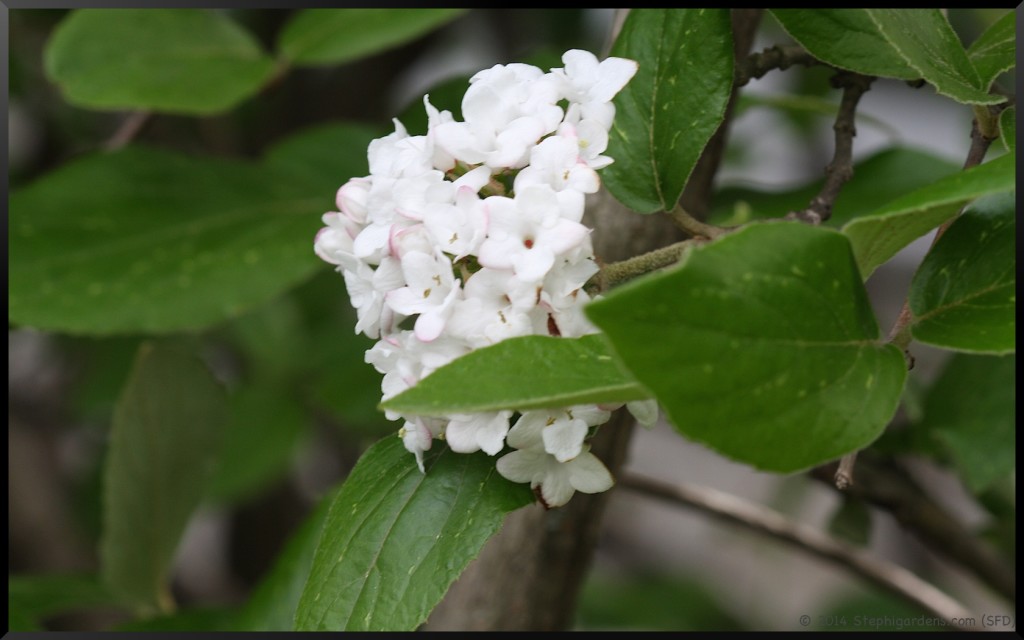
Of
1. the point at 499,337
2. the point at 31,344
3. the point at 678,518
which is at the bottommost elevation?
the point at 678,518

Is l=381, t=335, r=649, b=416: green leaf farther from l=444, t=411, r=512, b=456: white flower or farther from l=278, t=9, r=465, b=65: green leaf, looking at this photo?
l=278, t=9, r=465, b=65: green leaf

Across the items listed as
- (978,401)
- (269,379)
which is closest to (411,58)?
(269,379)

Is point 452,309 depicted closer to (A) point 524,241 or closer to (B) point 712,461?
(A) point 524,241

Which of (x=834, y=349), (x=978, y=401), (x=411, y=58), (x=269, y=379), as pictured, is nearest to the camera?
(x=834, y=349)

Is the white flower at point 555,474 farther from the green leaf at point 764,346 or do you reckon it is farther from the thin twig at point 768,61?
the thin twig at point 768,61

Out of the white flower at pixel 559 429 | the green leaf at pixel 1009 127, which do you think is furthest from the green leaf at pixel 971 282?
the white flower at pixel 559 429

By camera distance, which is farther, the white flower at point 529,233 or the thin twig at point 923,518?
the thin twig at point 923,518

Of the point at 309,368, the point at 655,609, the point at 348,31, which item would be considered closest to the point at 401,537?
the point at 348,31
